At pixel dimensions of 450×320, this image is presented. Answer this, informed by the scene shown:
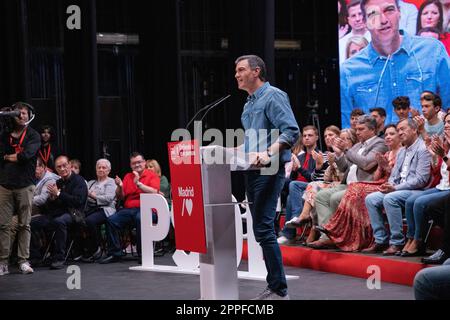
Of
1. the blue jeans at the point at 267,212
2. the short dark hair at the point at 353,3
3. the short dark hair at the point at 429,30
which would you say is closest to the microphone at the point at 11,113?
the blue jeans at the point at 267,212

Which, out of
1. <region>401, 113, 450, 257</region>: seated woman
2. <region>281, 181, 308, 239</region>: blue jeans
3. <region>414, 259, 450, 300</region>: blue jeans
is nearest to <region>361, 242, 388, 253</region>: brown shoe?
<region>401, 113, 450, 257</region>: seated woman

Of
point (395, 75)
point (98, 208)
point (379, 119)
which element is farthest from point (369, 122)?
point (98, 208)

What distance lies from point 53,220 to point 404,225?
3.57 m

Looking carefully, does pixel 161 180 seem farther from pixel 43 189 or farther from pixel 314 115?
pixel 314 115

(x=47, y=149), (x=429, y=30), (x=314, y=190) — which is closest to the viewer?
(x=314, y=190)

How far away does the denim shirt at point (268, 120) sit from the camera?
5000 millimetres

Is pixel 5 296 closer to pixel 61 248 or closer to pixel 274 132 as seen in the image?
pixel 61 248

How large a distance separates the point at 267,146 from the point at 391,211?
1.92 metres

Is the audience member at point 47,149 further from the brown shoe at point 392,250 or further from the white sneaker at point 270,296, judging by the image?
the white sneaker at point 270,296

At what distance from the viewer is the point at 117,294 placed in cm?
619

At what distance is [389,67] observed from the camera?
387 inches

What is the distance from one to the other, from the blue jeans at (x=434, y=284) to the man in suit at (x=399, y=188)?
378 centimetres

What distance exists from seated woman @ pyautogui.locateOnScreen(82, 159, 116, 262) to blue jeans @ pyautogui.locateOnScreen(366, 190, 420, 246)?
3127mm
